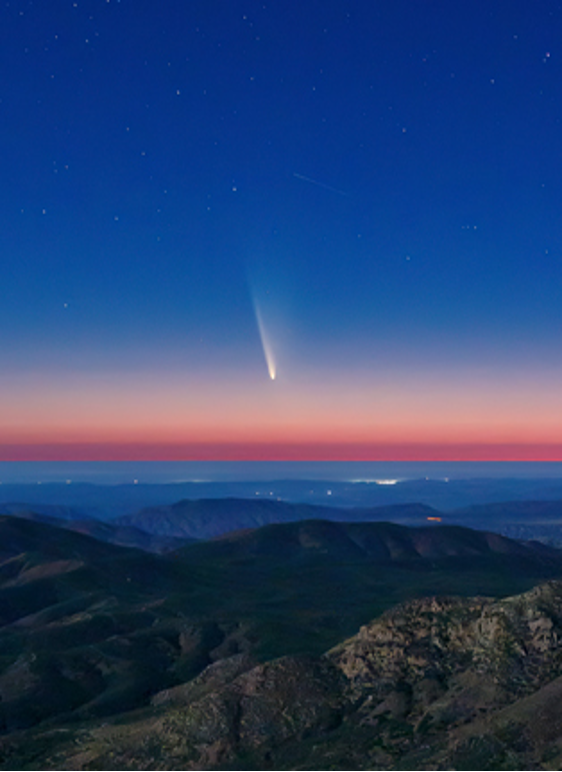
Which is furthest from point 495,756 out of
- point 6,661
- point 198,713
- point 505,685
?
point 6,661

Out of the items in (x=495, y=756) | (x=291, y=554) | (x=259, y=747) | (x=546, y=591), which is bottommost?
(x=291, y=554)

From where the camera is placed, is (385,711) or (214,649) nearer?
(385,711)

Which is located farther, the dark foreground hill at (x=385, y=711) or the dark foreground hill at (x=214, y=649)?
the dark foreground hill at (x=214, y=649)

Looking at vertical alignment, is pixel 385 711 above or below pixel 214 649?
above

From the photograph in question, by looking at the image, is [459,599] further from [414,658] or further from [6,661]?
[6,661]

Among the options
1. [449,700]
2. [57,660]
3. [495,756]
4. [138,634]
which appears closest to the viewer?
[495,756]

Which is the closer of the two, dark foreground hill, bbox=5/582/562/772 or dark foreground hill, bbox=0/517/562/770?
dark foreground hill, bbox=5/582/562/772

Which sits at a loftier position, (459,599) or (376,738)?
(459,599)

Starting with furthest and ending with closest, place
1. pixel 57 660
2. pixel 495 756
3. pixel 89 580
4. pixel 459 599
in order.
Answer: pixel 89 580 < pixel 57 660 < pixel 459 599 < pixel 495 756
